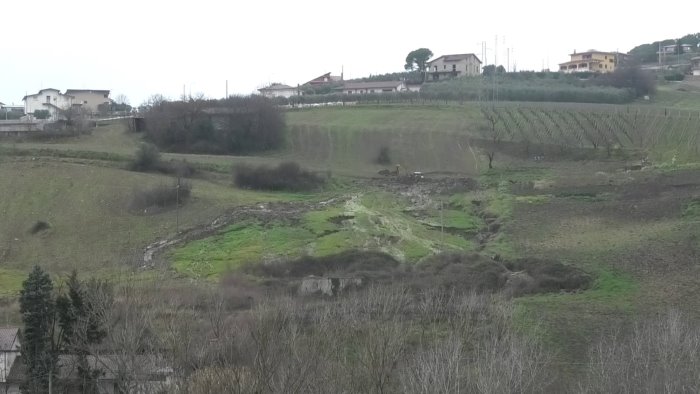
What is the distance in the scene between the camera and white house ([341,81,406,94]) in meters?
87.8

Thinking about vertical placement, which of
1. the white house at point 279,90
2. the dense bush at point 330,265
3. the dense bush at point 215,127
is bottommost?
the dense bush at point 330,265

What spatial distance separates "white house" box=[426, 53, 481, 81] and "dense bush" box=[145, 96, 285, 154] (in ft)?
124

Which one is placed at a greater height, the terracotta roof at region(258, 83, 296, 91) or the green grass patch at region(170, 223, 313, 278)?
the terracotta roof at region(258, 83, 296, 91)

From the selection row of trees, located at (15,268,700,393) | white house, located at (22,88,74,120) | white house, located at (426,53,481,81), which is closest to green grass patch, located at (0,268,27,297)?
row of trees, located at (15,268,700,393)

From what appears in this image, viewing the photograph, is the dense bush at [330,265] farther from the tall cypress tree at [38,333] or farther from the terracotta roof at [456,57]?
the terracotta roof at [456,57]

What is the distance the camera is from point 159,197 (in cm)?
4134

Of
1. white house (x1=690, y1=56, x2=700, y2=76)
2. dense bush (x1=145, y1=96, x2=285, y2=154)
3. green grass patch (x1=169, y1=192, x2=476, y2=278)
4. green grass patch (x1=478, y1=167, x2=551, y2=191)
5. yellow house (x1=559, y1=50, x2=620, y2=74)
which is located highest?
yellow house (x1=559, y1=50, x2=620, y2=74)

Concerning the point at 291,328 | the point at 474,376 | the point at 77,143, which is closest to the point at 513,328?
the point at 474,376

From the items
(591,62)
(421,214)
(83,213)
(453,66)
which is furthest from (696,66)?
(83,213)

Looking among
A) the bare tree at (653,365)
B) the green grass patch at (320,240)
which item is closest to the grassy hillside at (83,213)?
the green grass patch at (320,240)

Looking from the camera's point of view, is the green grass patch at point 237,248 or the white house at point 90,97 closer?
the green grass patch at point 237,248

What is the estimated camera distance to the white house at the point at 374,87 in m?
87.8

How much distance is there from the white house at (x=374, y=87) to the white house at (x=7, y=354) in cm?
6778

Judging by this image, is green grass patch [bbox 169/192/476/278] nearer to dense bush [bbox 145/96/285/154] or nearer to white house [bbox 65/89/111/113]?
dense bush [bbox 145/96/285/154]
